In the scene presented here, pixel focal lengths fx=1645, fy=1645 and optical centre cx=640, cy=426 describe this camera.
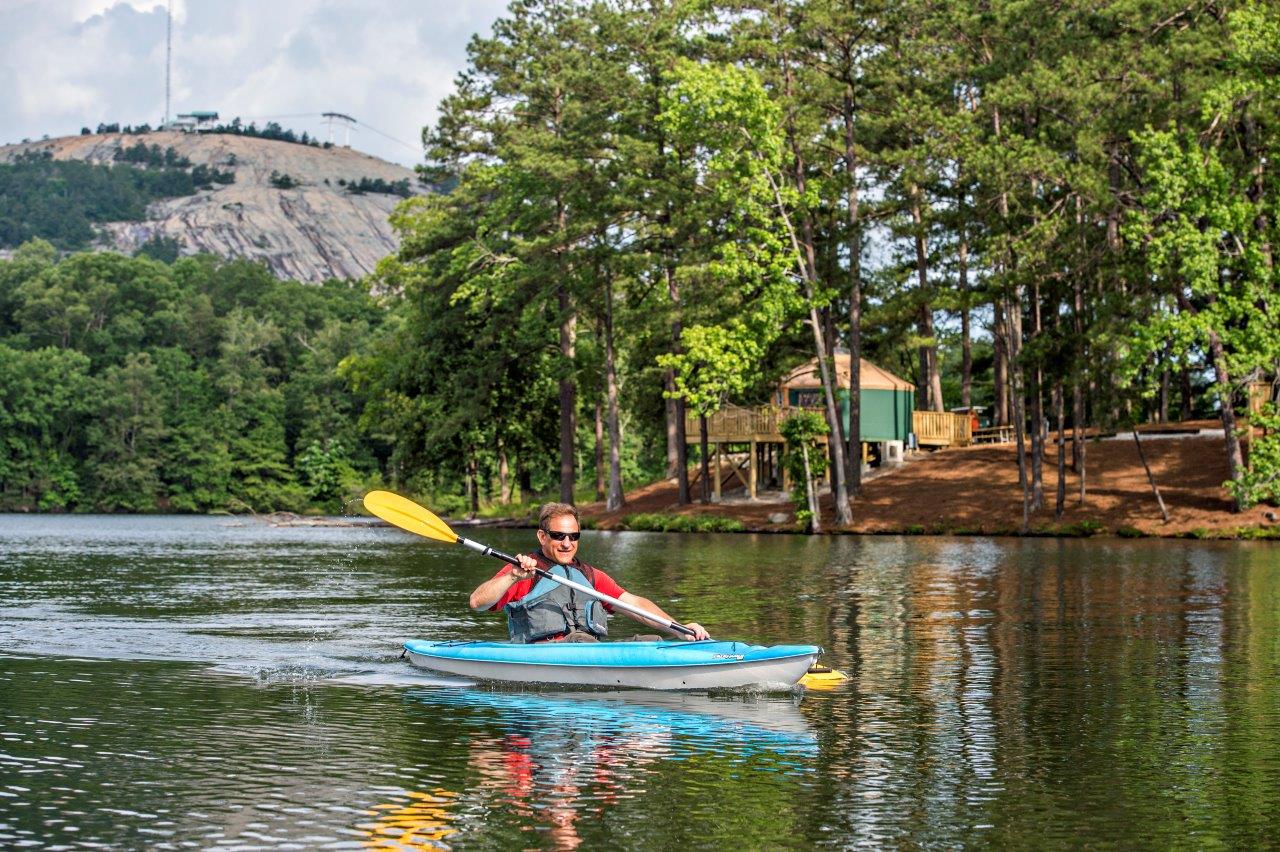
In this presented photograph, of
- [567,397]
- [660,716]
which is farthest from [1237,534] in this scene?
[660,716]

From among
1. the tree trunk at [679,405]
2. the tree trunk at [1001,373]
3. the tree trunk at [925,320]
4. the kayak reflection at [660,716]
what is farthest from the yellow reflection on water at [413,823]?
the tree trunk at [1001,373]

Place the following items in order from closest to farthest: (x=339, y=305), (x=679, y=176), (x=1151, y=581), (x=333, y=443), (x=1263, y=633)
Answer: (x=1263, y=633)
(x=1151, y=581)
(x=679, y=176)
(x=333, y=443)
(x=339, y=305)

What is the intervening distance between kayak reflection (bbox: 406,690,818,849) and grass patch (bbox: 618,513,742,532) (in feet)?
130

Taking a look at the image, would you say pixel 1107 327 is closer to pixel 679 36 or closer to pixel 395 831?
pixel 679 36

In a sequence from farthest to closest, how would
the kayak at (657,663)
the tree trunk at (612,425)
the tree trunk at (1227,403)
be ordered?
the tree trunk at (612,425), the tree trunk at (1227,403), the kayak at (657,663)

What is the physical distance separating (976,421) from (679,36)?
20.1 metres

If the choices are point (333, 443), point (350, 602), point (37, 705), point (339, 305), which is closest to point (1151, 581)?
point (350, 602)

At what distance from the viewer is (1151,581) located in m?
29.6

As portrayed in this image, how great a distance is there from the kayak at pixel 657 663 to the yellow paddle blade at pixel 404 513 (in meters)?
3.20

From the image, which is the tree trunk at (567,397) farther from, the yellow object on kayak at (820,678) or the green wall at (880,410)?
the yellow object on kayak at (820,678)

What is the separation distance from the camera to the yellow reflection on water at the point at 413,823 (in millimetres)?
9273

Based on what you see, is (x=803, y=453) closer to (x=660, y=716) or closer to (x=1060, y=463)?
(x=1060, y=463)

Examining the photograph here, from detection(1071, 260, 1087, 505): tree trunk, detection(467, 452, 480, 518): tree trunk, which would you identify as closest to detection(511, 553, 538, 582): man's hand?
detection(1071, 260, 1087, 505): tree trunk

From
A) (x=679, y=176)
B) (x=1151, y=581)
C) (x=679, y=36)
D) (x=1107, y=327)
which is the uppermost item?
(x=679, y=36)
